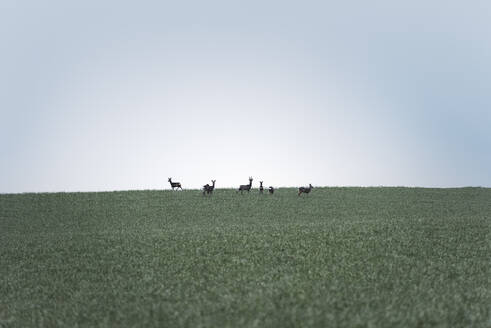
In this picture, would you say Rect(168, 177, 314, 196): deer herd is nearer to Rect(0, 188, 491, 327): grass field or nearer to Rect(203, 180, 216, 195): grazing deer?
Rect(203, 180, 216, 195): grazing deer

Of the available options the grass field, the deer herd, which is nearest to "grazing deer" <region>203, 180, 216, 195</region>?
the deer herd

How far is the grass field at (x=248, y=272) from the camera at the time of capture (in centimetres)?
1263

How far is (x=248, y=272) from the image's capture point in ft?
61.0

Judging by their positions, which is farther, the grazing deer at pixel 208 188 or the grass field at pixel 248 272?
the grazing deer at pixel 208 188

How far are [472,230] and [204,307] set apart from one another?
19.3 metres

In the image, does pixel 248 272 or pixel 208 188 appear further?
pixel 208 188

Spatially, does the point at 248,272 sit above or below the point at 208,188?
below

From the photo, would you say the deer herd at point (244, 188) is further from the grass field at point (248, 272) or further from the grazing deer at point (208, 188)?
the grass field at point (248, 272)

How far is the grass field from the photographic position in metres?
12.6

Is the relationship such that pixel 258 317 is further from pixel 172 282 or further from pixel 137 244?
pixel 137 244

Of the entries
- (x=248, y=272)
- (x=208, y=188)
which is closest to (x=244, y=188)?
(x=208, y=188)

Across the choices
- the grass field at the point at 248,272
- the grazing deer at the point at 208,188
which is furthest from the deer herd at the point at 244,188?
the grass field at the point at 248,272

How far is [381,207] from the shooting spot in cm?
4209

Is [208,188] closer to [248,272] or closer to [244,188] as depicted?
[244,188]
